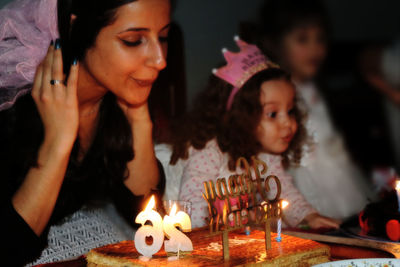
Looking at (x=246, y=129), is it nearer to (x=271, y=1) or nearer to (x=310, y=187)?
(x=310, y=187)

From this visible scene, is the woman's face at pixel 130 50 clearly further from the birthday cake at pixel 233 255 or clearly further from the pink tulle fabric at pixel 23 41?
the birthday cake at pixel 233 255

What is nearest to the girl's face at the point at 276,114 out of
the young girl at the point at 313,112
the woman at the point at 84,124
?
the young girl at the point at 313,112

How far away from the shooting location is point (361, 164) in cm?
266

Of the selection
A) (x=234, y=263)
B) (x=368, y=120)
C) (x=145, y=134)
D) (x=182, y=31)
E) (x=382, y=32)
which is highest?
(x=382, y=32)

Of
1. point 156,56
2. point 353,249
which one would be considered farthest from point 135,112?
point 353,249

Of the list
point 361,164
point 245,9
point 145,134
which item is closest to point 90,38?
point 145,134

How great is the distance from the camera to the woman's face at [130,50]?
1520 millimetres

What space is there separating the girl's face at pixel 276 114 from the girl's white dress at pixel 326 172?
0.40m

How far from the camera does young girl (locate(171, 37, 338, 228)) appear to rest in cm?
206

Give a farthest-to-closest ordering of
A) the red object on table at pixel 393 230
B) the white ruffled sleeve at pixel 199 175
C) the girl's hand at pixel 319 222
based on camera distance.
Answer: the white ruffled sleeve at pixel 199 175 < the girl's hand at pixel 319 222 < the red object on table at pixel 393 230

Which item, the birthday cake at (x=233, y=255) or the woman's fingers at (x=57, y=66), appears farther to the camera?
the woman's fingers at (x=57, y=66)

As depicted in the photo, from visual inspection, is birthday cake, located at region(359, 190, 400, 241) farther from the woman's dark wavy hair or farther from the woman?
the woman

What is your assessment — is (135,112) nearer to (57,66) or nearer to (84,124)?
(84,124)

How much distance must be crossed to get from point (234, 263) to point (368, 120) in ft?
6.69
